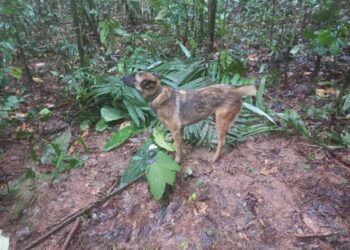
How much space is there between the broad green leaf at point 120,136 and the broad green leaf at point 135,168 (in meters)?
0.49

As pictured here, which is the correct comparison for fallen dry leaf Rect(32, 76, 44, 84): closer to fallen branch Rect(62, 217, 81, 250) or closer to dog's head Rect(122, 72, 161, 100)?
dog's head Rect(122, 72, 161, 100)

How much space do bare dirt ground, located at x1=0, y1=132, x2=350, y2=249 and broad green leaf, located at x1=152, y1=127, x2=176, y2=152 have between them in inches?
9.2

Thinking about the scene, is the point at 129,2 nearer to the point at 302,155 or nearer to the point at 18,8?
the point at 18,8

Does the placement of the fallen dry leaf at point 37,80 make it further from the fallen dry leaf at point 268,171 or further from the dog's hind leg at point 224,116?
the fallen dry leaf at point 268,171

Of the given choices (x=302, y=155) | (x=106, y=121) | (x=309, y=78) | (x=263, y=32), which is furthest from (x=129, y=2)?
(x=302, y=155)

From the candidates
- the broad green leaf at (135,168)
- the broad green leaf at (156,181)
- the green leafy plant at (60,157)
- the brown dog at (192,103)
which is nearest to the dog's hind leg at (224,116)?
the brown dog at (192,103)

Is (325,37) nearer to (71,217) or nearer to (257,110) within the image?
(257,110)

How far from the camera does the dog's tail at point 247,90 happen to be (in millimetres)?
3588

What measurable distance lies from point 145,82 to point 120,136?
55.4 inches

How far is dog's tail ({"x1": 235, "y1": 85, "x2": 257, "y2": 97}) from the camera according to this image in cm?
359

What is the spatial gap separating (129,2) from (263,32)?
3.26 m

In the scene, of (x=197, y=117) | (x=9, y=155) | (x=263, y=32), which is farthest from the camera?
(x=263, y=32)

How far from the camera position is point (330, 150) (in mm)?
3936

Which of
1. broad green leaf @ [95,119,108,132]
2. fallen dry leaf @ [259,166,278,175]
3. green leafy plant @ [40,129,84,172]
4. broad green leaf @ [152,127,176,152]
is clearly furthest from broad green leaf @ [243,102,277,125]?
green leafy plant @ [40,129,84,172]
